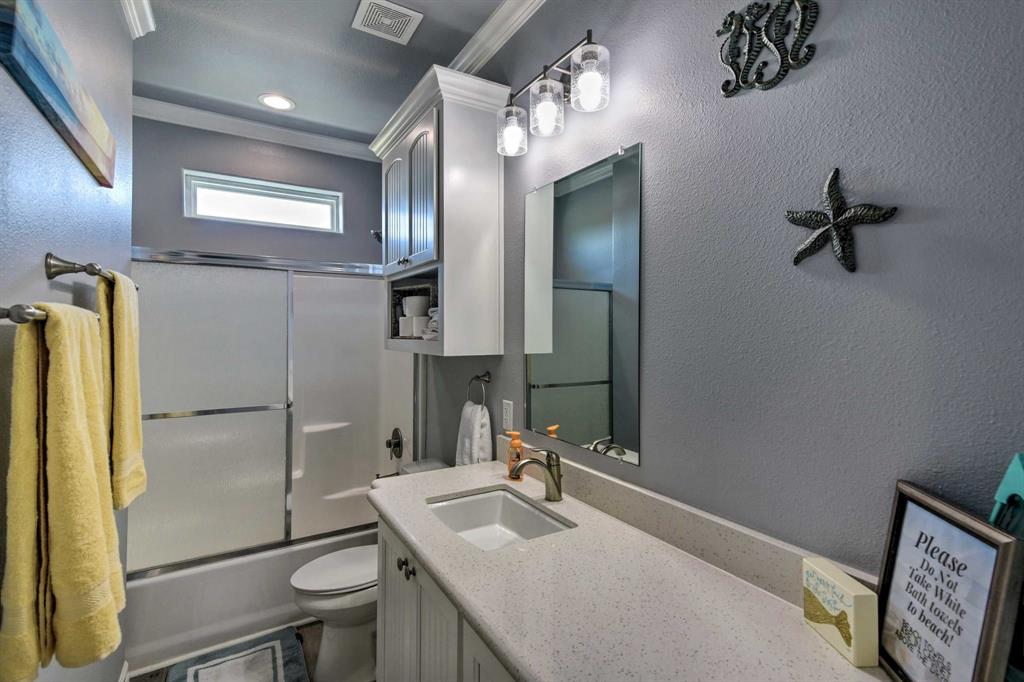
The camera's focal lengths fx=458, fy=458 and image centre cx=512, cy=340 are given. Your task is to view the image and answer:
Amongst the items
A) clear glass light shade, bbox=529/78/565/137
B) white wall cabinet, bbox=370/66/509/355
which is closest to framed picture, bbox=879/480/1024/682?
clear glass light shade, bbox=529/78/565/137

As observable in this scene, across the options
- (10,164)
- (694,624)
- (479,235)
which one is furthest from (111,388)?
(694,624)

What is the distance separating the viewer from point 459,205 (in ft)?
6.04

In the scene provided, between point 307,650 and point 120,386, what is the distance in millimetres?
1716

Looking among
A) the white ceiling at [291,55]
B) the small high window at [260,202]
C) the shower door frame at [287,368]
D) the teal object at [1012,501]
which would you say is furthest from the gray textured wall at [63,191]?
the teal object at [1012,501]

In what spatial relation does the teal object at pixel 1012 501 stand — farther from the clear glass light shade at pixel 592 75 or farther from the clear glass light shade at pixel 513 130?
the clear glass light shade at pixel 513 130

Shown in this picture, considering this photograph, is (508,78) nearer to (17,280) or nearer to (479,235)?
(479,235)

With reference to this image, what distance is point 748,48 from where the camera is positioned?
1034 millimetres

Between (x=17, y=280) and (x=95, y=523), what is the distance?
0.47m

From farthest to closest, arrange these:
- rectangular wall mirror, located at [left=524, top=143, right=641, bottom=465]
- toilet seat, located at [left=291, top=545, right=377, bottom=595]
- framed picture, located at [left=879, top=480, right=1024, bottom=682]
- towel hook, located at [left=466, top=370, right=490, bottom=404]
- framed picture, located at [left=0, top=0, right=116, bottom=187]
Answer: towel hook, located at [left=466, top=370, right=490, bottom=404] < toilet seat, located at [left=291, top=545, right=377, bottom=595] < rectangular wall mirror, located at [left=524, top=143, right=641, bottom=465] < framed picture, located at [left=0, top=0, right=116, bottom=187] < framed picture, located at [left=879, top=480, right=1024, bottom=682]

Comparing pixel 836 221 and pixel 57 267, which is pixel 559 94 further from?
pixel 57 267

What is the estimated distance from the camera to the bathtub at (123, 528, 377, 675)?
84.5 inches

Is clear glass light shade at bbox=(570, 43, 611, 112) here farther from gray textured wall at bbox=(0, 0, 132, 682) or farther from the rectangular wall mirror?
gray textured wall at bbox=(0, 0, 132, 682)

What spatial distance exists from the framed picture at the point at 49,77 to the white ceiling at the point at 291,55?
0.98m

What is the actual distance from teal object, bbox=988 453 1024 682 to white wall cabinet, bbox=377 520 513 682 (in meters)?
0.73
